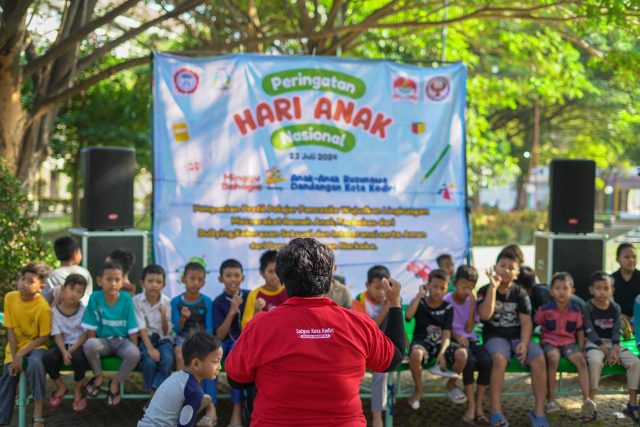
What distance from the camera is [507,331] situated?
5336mm

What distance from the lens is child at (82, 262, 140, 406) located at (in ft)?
16.0

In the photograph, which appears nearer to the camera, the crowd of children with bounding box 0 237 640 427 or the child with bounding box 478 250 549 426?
the crowd of children with bounding box 0 237 640 427

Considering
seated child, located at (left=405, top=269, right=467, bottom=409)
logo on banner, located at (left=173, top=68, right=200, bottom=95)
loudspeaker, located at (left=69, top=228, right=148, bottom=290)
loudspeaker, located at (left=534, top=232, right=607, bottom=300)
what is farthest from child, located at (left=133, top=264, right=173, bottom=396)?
loudspeaker, located at (left=534, top=232, right=607, bottom=300)

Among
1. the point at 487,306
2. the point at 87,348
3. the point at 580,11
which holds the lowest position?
the point at 87,348

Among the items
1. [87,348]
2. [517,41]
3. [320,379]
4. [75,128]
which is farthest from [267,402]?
[75,128]

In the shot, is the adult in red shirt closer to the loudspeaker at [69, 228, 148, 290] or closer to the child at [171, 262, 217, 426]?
the child at [171, 262, 217, 426]

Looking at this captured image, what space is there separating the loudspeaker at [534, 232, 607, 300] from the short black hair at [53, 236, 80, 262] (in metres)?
4.39

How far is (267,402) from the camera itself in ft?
7.27

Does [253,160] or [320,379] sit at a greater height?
[253,160]

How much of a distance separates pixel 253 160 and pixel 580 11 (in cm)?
344

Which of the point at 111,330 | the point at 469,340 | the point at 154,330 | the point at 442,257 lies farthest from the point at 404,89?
the point at 111,330

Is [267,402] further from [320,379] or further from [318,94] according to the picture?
[318,94]

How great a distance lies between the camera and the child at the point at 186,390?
3309mm

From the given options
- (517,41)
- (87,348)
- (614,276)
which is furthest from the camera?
(517,41)
